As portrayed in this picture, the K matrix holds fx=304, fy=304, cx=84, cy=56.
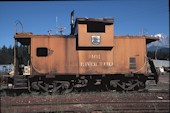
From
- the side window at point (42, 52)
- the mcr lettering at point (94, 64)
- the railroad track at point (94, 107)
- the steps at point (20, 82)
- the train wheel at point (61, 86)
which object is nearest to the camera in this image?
the railroad track at point (94, 107)

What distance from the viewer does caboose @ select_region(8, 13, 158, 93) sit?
17.1 metres

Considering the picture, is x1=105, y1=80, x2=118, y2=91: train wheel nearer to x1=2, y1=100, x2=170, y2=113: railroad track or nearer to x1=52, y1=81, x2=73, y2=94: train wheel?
x1=52, y1=81, x2=73, y2=94: train wheel

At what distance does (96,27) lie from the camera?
17766 millimetres

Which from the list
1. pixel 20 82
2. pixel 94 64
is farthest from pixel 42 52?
pixel 94 64

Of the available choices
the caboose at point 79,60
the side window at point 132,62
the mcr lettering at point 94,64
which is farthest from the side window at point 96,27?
the side window at point 132,62

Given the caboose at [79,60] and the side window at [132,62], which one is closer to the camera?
the caboose at [79,60]

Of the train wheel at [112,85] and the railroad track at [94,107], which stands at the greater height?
the train wheel at [112,85]

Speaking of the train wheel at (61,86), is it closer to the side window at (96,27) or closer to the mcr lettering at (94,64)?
the mcr lettering at (94,64)

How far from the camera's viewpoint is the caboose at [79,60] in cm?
1706

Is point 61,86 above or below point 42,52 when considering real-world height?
below

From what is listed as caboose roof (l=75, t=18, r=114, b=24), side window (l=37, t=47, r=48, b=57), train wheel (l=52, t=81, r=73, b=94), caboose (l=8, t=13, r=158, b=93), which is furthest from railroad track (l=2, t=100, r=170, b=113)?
caboose roof (l=75, t=18, r=114, b=24)

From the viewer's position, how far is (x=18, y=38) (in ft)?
56.4

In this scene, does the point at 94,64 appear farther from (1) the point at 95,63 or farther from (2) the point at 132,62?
(2) the point at 132,62

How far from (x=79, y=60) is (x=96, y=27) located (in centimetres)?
222
